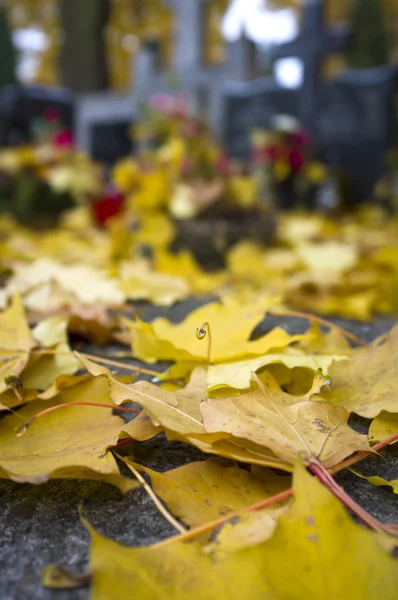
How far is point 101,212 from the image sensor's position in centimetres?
269

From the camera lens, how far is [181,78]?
526 centimetres

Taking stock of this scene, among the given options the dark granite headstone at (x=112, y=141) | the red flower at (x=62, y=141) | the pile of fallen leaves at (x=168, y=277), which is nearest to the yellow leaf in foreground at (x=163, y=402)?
the pile of fallen leaves at (x=168, y=277)

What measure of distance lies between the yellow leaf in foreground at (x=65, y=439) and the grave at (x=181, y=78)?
14.4 feet

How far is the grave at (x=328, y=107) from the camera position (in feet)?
13.6

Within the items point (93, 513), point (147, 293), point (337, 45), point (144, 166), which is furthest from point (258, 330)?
point (337, 45)

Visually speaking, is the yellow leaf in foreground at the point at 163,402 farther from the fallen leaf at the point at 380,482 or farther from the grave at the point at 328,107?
the grave at the point at 328,107

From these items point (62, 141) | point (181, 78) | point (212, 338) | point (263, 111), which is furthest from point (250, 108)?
point (212, 338)

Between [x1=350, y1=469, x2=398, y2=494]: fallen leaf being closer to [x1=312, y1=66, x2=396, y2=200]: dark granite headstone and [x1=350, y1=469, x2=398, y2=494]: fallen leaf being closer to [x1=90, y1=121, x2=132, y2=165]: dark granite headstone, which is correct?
[x1=312, y1=66, x2=396, y2=200]: dark granite headstone

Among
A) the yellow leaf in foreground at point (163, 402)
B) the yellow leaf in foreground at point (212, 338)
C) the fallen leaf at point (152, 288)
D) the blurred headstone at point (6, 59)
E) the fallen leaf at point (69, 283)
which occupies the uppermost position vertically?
the blurred headstone at point (6, 59)

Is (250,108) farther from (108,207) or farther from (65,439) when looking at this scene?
(65,439)

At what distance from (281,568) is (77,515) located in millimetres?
186

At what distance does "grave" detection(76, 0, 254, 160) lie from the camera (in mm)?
5129

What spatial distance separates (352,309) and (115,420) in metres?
0.75

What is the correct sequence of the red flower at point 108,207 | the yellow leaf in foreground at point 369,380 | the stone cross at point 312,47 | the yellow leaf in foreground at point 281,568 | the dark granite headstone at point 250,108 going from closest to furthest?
the yellow leaf in foreground at point 281,568
the yellow leaf in foreground at point 369,380
the red flower at point 108,207
the stone cross at point 312,47
the dark granite headstone at point 250,108
